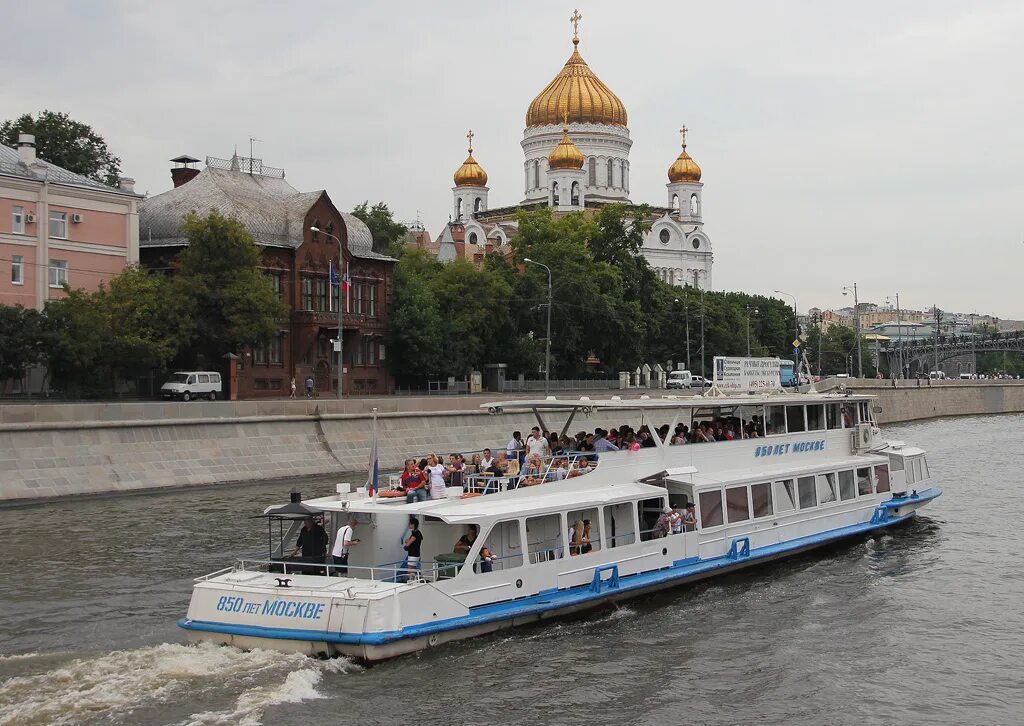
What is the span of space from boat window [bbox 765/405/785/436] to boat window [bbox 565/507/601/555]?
26.2 feet

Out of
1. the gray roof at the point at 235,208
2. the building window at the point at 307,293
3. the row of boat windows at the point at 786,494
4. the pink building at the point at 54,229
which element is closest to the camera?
the row of boat windows at the point at 786,494

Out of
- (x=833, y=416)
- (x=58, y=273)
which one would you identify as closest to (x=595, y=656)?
(x=833, y=416)

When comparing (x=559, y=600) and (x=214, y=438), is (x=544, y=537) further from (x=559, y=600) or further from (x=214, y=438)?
(x=214, y=438)

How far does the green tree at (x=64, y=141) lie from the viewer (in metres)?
75.9

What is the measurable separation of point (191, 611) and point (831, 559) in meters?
16.0

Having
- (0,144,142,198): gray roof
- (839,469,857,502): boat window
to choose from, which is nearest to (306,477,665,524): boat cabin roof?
(839,469,857,502): boat window

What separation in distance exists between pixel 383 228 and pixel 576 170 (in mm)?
50409

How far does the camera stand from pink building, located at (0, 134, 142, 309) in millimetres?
56031

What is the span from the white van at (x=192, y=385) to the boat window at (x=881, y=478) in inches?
1340

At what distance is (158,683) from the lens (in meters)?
17.5

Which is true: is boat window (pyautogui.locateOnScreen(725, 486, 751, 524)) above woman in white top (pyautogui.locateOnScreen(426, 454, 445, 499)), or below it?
below

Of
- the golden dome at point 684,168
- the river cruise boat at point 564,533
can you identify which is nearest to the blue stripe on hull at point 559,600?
the river cruise boat at point 564,533

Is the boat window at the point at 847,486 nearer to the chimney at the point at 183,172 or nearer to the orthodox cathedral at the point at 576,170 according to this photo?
the chimney at the point at 183,172

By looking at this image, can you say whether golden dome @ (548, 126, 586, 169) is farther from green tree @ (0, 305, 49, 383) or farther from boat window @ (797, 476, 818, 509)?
boat window @ (797, 476, 818, 509)
